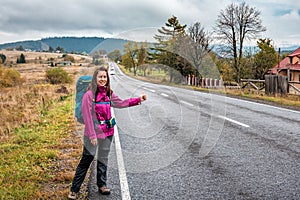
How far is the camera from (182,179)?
4.55 m

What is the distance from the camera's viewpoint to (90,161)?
13.8 ft

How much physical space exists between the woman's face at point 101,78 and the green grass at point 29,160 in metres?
1.71

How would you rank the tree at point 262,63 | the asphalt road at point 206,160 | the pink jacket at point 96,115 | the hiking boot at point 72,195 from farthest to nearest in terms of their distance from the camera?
the tree at point 262,63
the asphalt road at point 206,160
the hiking boot at point 72,195
the pink jacket at point 96,115

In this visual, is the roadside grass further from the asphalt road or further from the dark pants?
the asphalt road

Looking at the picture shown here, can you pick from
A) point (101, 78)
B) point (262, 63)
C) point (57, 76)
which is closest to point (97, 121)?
point (101, 78)

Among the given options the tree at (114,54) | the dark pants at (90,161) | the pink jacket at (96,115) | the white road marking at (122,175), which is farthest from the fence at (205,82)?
the pink jacket at (96,115)

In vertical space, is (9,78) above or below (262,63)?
below

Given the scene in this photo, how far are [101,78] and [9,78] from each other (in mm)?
30296

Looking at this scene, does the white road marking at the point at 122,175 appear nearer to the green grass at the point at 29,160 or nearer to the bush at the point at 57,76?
the green grass at the point at 29,160

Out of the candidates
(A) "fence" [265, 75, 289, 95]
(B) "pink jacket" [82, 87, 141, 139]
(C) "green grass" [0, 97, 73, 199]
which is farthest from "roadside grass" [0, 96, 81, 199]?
(A) "fence" [265, 75, 289, 95]

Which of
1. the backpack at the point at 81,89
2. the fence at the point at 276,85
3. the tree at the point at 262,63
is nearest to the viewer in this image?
the backpack at the point at 81,89

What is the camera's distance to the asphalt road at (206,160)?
4.10 meters

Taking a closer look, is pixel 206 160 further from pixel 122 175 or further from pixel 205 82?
pixel 205 82

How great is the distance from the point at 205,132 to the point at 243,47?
36.0 metres
